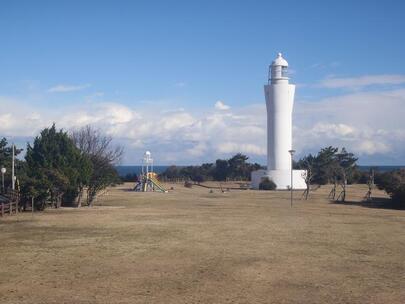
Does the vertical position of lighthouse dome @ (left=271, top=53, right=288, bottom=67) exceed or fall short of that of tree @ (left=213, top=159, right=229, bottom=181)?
it exceeds it

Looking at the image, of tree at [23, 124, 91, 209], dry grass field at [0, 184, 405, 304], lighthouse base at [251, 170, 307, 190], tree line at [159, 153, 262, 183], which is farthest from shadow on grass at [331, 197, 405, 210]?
tree line at [159, 153, 262, 183]

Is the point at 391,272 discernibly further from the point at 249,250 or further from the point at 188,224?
the point at 188,224

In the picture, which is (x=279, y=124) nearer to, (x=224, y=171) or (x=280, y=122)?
(x=280, y=122)

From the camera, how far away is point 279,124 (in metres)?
65.1

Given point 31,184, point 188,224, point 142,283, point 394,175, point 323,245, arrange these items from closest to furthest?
point 142,283, point 323,245, point 188,224, point 31,184, point 394,175

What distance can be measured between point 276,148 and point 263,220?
36.1 m

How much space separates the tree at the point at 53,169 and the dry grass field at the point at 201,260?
6.80 metres

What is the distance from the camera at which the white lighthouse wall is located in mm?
64812

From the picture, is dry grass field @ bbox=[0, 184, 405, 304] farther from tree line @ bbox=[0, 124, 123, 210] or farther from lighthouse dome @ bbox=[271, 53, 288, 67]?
lighthouse dome @ bbox=[271, 53, 288, 67]

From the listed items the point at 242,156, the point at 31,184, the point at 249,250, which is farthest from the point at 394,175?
the point at 242,156

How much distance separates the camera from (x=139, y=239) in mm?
21469

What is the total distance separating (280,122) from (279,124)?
0.88 ft

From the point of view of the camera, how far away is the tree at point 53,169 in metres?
36.3

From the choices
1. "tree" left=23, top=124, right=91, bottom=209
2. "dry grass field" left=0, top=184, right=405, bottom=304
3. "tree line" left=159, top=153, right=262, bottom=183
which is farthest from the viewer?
"tree line" left=159, top=153, right=262, bottom=183
